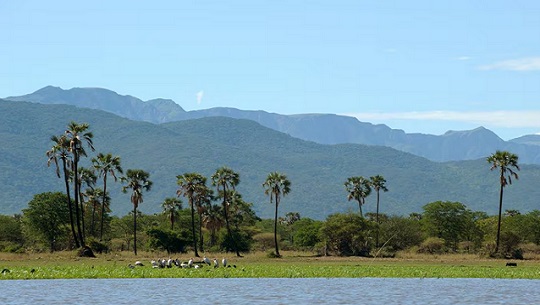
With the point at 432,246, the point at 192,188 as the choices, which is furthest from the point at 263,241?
the point at 432,246

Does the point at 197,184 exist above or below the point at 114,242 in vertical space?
above

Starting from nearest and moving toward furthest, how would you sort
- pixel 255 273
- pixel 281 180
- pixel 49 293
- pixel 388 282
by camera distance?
pixel 49 293 < pixel 388 282 < pixel 255 273 < pixel 281 180

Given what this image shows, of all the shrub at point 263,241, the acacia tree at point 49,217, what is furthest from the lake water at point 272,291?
the shrub at point 263,241

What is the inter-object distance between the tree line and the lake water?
3865 cm

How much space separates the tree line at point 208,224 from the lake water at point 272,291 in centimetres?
3865

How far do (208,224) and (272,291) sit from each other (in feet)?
261

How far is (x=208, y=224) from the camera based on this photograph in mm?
132625

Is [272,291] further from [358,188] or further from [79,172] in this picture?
[358,188]

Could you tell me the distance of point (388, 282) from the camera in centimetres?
6250

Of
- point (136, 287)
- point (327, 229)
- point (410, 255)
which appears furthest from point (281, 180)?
point (136, 287)

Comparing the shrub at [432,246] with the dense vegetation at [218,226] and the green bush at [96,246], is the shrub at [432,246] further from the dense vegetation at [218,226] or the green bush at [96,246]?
the green bush at [96,246]

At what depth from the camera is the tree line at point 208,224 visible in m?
117

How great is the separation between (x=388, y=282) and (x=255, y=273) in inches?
454

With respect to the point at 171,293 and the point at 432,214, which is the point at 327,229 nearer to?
the point at 432,214
